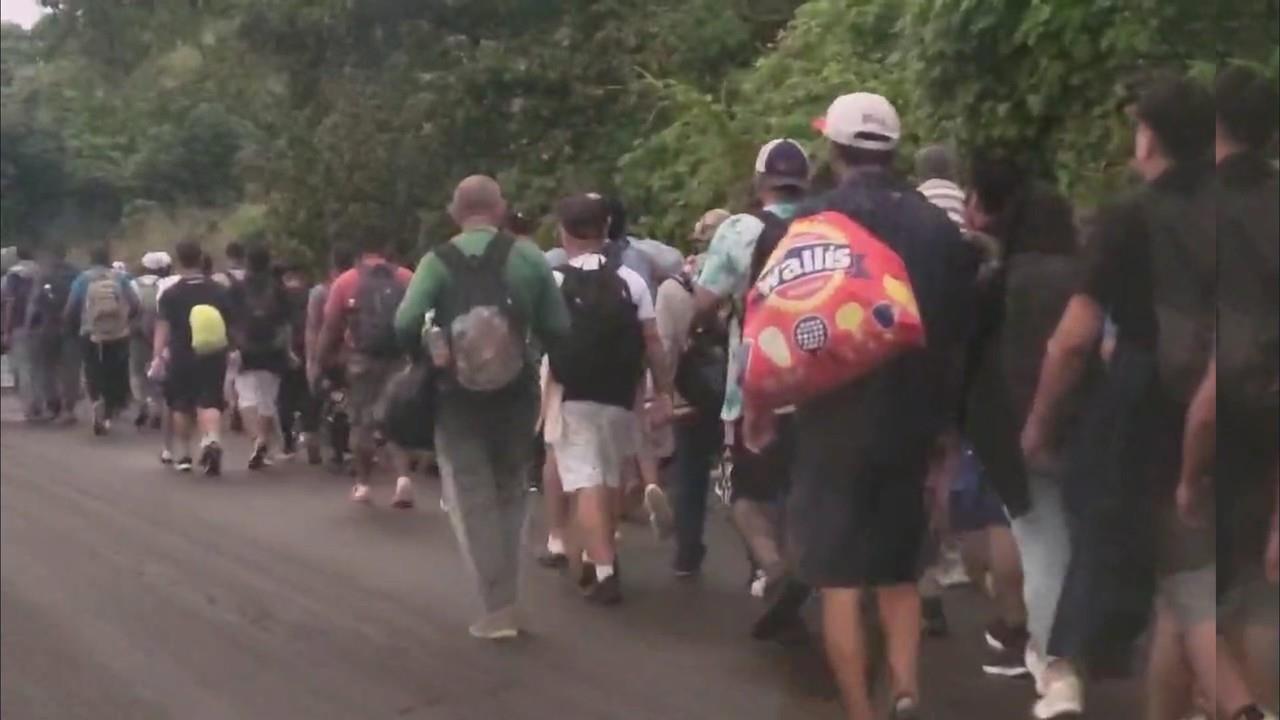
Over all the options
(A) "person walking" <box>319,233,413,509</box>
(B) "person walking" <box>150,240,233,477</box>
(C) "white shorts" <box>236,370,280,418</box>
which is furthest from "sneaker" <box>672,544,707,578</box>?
(C) "white shorts" <box>236,370,280,418</box>

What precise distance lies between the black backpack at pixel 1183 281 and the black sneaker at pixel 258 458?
886cm

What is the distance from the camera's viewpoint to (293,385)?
12.3 m

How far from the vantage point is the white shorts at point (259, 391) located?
485 inches

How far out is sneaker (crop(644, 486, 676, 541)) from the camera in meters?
8.12

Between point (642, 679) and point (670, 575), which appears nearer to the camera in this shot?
point (642, 679)

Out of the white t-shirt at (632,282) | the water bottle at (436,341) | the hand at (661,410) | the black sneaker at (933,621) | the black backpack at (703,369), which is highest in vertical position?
the white t-shirt at (632,282)

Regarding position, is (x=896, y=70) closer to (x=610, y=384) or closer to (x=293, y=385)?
(x=610, y=384)

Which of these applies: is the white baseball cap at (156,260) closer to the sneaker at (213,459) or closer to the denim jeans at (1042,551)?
the sneaker at (213,459)

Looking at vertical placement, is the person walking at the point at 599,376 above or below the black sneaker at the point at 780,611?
above

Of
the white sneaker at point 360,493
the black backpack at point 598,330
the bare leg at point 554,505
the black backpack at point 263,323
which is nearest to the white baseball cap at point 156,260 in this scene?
the black backpack at point 263,323

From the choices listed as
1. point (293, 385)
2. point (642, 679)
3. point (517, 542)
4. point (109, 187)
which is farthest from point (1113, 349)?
point (293, 385)

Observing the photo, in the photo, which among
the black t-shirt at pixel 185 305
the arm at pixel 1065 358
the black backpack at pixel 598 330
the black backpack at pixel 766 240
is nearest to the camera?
the arm at pixel 1065 358

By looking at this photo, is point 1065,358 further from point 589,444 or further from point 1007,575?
point 589,444

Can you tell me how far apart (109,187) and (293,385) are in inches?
207
